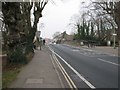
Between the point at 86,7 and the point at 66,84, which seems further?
the point at 86,7

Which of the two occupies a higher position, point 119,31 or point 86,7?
point 86,7

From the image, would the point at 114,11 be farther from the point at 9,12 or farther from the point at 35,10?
the point at 9,12

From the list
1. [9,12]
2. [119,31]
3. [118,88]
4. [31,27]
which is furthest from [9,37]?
[119,31]

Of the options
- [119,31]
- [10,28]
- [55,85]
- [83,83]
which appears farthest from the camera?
[119,31]

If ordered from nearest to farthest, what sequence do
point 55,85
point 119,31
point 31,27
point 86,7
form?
point 55,85
point 31,27
point 119,31
point 86,7

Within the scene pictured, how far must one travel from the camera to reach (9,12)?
2092 centimetres

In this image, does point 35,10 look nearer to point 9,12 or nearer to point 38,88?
point 9,12

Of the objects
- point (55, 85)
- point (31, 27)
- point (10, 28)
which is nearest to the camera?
point (55, 85)

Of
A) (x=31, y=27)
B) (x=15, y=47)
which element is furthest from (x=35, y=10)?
(x=15, y=47)

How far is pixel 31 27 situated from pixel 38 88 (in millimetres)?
26869

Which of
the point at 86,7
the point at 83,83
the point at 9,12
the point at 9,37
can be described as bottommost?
the point at 83,83

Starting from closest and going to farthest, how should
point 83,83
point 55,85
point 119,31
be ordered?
point 55,85, point 83,83, point 119,31

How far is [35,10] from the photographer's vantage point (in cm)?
4100

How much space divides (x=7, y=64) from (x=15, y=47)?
1304mm
